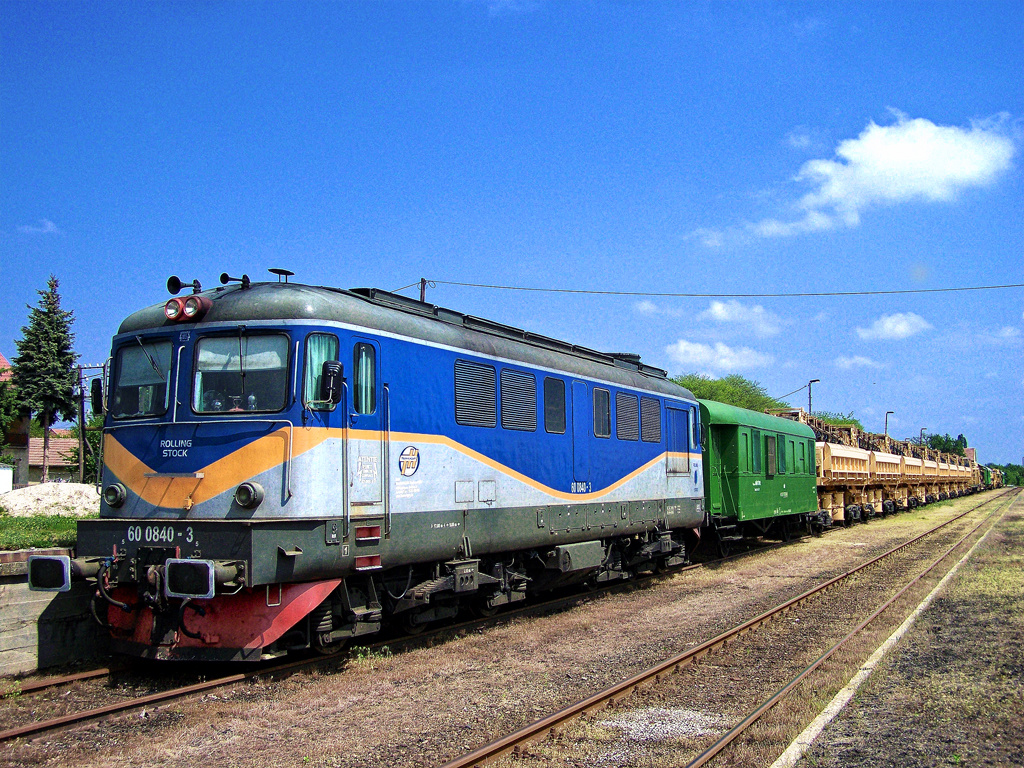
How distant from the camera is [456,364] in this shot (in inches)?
380

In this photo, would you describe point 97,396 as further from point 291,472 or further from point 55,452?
point 55,452

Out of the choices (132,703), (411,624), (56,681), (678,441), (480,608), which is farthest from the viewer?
(678,441)

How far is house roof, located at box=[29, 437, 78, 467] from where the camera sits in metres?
51.2

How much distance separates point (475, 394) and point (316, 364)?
2.53m

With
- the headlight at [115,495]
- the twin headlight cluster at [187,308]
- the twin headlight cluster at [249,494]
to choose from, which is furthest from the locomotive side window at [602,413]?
the headlight at [115,495]

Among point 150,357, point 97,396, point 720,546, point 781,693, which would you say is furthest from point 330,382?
point 720,546

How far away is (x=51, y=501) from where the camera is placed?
770 inches

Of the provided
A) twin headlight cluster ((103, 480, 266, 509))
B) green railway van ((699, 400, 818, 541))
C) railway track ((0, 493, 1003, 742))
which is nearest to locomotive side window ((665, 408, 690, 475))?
green railway van ((699, 400, 818, 541))

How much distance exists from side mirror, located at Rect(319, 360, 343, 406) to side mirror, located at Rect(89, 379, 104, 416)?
2801mm

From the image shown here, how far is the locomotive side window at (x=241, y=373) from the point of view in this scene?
7762 millimetres

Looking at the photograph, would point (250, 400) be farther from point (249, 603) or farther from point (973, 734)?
point (973, 734)

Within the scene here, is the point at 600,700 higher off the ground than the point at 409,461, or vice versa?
the point at 409,461

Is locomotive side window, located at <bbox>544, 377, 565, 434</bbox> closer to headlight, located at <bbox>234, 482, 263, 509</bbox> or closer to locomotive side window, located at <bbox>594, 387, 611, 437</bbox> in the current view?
locomotive side window, located at <bbox>594, 387, 611, 437</bbox>

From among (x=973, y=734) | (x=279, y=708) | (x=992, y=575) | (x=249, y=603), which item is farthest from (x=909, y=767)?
(x=992, y=575)
